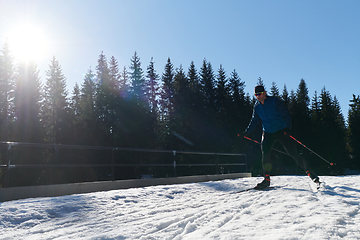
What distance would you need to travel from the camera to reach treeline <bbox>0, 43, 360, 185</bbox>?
23875mm

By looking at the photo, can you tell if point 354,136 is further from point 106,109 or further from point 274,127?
point 274,127

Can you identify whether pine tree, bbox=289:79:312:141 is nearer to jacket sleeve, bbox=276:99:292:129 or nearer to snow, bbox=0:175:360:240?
jacket sleeve, bbox=276:99:292:129

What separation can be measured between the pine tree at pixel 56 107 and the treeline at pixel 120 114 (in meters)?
0.10

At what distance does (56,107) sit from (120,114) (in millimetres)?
7759

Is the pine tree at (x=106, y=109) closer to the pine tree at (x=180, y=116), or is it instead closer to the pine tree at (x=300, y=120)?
the pine tree at (x=180, y=116)

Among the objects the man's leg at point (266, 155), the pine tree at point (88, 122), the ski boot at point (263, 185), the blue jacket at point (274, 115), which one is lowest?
the ski boot at point (263, 185)

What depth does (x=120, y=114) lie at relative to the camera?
26797 millimetres

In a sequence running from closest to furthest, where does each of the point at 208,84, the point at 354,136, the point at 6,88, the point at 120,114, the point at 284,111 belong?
the point at 284,111
the point at 6,88
the point at 120,114
the point at 208,84
the point at 354,136

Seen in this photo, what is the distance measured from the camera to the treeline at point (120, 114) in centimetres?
2388

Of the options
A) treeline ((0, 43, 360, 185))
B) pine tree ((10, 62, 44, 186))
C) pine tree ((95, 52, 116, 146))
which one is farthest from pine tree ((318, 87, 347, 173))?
pine tree ((10, 62, 44, 186))

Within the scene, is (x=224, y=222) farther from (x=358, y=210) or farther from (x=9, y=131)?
(x=9, y=131)

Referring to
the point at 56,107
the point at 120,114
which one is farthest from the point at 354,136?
the point at 56,107

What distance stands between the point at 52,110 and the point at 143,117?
33.7ft

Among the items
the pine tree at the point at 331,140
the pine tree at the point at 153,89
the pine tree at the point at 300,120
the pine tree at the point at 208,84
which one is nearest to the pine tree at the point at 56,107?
the pine tree at the point at 153,89
